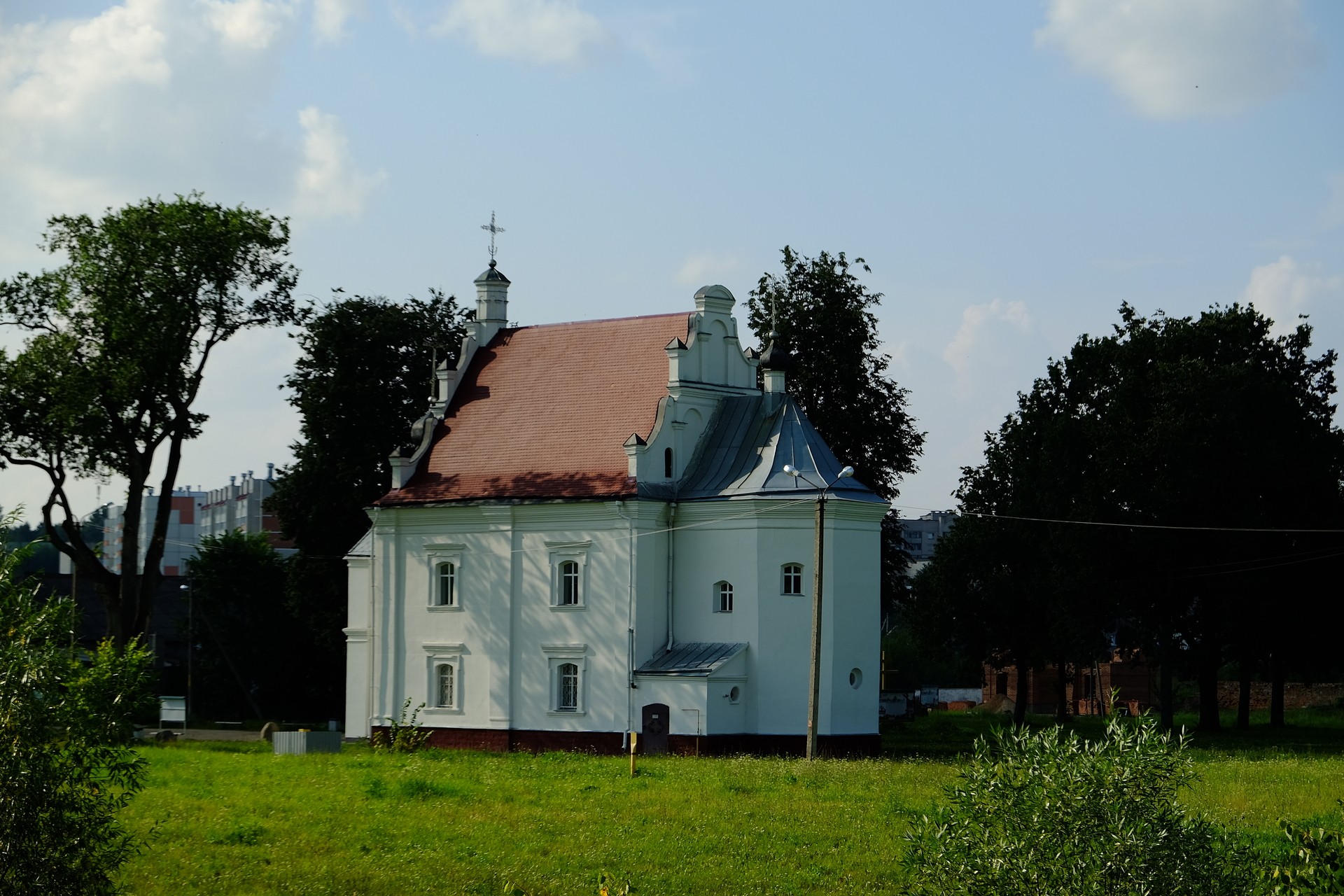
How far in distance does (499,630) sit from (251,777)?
49.1ft

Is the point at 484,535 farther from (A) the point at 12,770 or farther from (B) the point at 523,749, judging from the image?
(A) the point at 12,770

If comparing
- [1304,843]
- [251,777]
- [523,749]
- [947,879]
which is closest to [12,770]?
[947,879]

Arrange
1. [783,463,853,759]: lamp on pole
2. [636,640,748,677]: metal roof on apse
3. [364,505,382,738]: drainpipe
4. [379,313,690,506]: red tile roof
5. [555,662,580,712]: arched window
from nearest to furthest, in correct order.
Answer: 1. [783,463,853,759]: lamp on pole
2. [636,640,748,677]: metal roof on apse
3. [555,662,580,712]: arched window
4. [379,313,690,506]: red tile roof
5. [364,505,382,738]: drainpipe

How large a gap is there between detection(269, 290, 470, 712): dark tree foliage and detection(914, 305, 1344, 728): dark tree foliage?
71.8 ft

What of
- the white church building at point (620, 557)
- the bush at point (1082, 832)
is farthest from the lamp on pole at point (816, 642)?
the bush at point (1082, 832)

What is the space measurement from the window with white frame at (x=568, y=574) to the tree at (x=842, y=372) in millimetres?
10831

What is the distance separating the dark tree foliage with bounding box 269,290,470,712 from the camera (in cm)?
6012

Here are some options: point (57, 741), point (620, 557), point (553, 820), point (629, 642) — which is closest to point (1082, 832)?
point (57, 741)

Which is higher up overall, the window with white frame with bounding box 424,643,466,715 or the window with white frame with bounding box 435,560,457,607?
the window with white frame with bounding box 435,560,457,607

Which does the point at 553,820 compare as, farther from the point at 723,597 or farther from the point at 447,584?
the point at 447,584

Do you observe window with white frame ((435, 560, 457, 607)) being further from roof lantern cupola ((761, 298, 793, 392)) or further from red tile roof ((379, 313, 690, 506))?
roof lantern cupola ((761, 298, 793, 392))

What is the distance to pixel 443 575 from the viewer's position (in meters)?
49.5

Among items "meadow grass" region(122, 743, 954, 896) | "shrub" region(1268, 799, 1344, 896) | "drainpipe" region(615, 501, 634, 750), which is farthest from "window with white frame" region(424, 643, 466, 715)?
"shrub" region(1268, 799, 1344, 896)

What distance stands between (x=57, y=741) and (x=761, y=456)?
3178 centimetres
